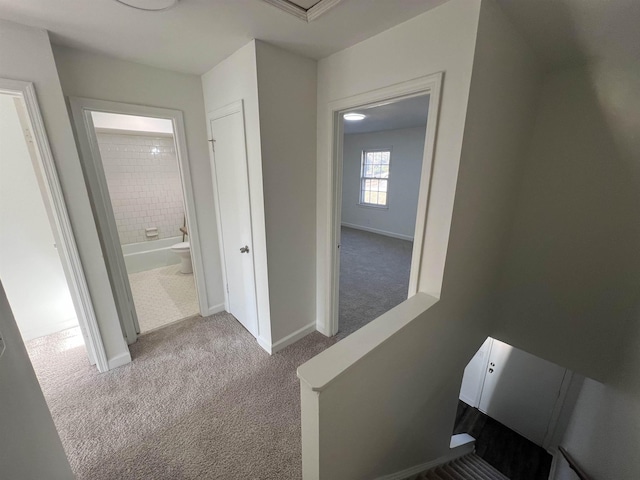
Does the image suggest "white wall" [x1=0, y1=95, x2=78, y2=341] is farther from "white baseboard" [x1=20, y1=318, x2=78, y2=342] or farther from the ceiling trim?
the ceiling trim

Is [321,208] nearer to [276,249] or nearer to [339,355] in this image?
[276,249]

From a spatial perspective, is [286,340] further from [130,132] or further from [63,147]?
[130,132]

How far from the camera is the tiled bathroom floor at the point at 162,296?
2744mm

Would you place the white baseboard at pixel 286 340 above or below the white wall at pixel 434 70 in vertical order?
below

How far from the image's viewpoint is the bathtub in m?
4.07

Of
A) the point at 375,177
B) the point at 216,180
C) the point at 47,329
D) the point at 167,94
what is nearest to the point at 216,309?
the point at 216,180

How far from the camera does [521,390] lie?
3.34 meters

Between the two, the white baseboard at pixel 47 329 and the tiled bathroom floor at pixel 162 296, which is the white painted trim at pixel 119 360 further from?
the white baseboard at pixel 47 329

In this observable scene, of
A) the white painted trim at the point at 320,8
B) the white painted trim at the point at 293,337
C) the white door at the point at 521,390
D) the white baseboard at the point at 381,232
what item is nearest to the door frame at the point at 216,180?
the white painted trim at the point at 293,337

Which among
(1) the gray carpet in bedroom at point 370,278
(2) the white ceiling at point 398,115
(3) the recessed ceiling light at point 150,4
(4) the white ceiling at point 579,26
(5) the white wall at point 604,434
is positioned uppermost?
(2) the white ceiling at point 398,115

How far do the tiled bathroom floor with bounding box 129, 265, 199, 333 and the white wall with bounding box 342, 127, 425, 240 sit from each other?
3822 mm

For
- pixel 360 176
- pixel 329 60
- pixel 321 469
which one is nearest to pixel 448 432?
pixel 321 469

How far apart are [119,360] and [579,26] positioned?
3.77 meters

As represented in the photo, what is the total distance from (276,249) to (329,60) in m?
1.51
